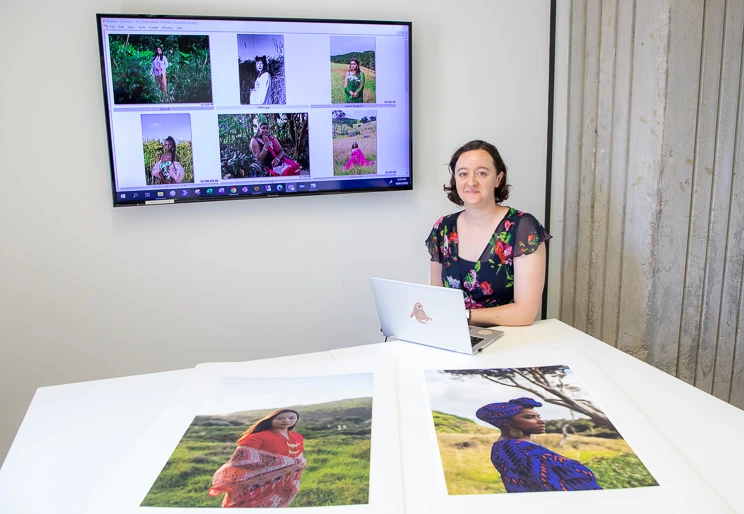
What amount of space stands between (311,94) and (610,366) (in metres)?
1.72

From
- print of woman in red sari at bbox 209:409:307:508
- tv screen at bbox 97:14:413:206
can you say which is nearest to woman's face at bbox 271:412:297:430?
print of woman in red sari at bbox 209:409:307:508

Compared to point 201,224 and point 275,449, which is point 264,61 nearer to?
point 201,224

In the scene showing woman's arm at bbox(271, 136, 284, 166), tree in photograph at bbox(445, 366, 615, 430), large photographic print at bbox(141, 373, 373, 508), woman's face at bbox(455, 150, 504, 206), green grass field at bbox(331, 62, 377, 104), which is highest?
green grass field at bbox(331, 62, 377, 104)

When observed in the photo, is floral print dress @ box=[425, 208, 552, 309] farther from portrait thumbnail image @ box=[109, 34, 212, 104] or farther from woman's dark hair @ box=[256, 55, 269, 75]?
portrait thumbnail image @ box=[109, 34, 212, 104]

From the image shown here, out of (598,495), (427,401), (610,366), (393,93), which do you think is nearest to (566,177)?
(393,93)

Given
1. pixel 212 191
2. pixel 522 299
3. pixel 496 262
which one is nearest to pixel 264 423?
pixel 522 299

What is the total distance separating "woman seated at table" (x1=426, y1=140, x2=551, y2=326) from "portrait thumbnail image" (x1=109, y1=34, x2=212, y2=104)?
1.13m

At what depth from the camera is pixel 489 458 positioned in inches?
38.4

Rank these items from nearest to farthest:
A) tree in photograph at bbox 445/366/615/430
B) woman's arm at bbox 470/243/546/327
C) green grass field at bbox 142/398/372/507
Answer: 1. green grass field at bbox 142/398/372/507
2. tree in photograph at bbox 445/366/615/430
3. woman's arm at bbox 470/243/546/327

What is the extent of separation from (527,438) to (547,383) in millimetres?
268

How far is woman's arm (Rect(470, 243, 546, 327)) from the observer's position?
1819 mm

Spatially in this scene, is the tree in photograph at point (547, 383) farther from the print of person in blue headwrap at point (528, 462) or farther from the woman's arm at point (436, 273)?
the woman's arm at point (436, 273)

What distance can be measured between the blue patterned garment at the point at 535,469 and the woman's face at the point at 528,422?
0.05 metres

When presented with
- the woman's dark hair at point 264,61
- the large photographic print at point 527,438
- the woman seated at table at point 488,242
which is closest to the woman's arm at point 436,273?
the woman seated at table at point 488,242
